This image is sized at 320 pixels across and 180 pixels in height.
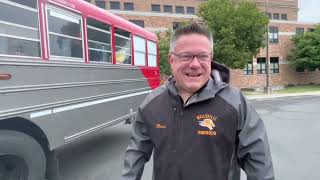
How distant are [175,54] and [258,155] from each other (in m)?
0.75

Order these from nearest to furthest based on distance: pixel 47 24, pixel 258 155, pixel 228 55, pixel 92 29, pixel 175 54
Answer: pixel 258 155
pixel 175 54
pixel 47 24
pixel 92 29
pixel 228 55

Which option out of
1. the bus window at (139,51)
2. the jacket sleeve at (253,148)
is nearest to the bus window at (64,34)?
the bus window at (139,51)

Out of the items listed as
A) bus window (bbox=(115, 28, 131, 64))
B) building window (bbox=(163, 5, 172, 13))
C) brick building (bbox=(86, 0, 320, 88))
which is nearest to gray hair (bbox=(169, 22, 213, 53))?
bus window (bbox=(115, 28, 131, 64))

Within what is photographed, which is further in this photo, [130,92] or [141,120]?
[130,92]

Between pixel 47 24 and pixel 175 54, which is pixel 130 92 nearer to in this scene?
pixel 47 24

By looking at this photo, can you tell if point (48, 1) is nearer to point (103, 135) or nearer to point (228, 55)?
point (103, 135)

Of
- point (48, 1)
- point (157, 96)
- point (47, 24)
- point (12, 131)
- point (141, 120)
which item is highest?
point (48, 1)

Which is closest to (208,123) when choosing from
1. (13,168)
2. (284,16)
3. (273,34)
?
(13,168)

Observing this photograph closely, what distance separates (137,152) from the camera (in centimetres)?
229

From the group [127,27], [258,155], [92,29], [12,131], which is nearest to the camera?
[258,155]

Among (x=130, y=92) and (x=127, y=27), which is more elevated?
(x=127, y=27)

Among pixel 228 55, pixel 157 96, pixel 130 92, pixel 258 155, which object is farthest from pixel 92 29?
pixel 228 55

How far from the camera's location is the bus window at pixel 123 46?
7.12 meters

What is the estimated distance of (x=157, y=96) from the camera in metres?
2.29
